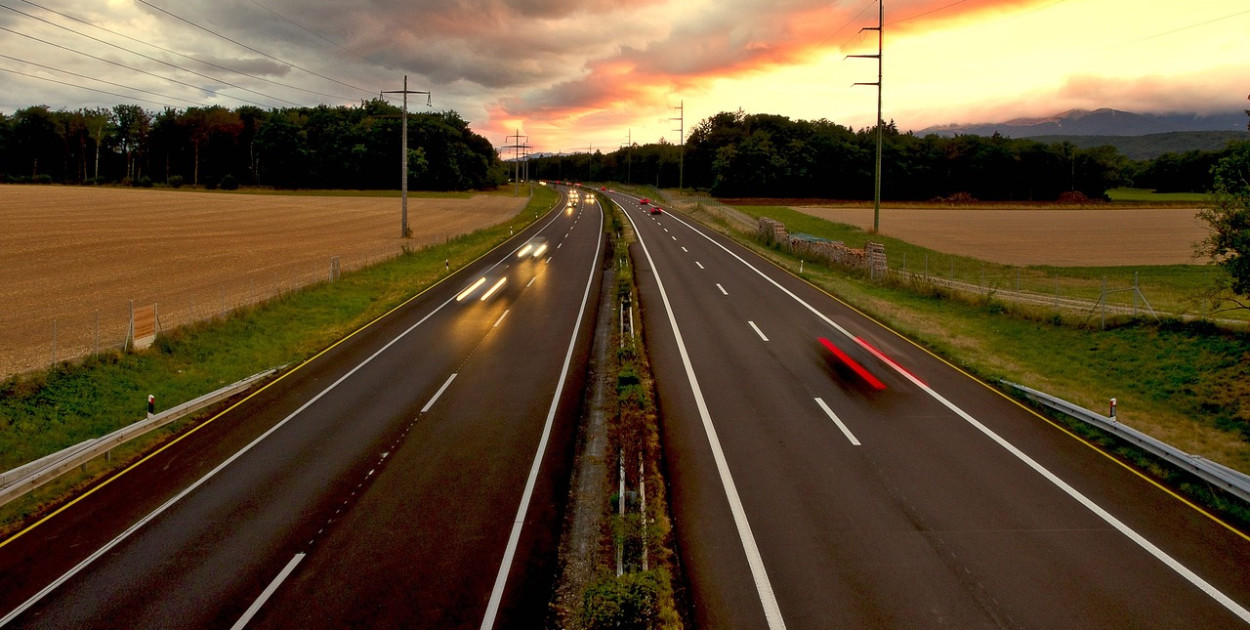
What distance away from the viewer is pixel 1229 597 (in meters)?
9.02

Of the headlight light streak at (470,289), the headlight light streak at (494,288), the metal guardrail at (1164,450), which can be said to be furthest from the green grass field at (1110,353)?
the headlight light streak at (470,289)

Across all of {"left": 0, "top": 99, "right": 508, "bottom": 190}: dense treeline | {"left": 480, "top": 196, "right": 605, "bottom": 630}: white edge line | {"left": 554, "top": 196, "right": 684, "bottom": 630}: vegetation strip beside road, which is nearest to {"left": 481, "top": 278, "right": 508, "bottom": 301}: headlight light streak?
{"left": 480, "top": 196, "right": 605, "bottom": 630}: white edge line

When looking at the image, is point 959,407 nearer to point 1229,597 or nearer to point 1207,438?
point 1207,438

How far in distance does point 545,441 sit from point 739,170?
112898 mm

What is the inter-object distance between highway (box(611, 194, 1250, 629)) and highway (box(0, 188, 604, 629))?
3014mm

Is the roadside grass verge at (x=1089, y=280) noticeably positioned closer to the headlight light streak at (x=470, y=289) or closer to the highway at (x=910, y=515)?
the highway at (x=910, y=515)

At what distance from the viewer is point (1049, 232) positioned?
69500mm

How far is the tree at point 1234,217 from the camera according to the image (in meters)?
18.2

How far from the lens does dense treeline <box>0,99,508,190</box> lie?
440 feet

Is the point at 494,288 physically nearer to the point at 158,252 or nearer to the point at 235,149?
the point at 158,252

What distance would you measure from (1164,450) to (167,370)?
2652cm

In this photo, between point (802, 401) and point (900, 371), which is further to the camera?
point (900, 371)

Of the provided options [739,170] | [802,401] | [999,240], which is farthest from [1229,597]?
[739,170]

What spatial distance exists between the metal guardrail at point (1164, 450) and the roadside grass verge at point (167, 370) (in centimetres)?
2162
